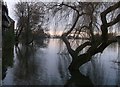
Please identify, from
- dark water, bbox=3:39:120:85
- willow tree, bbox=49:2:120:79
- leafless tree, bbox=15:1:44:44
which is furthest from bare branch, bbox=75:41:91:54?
leafless tree, bbox=15:1:44:44

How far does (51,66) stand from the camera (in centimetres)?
271

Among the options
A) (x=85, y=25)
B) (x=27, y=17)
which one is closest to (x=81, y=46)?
(x=85, y=25)

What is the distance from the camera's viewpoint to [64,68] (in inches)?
111

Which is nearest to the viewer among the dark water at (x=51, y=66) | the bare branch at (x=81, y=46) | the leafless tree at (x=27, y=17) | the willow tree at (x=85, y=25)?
the leafless tree at (x=27, y=17)

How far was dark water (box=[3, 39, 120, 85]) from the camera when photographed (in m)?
2.47

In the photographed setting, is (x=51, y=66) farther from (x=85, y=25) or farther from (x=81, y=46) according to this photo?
(x=85, y=25)

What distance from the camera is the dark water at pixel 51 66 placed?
2471 mm

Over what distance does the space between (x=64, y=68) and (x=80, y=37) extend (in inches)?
16.7

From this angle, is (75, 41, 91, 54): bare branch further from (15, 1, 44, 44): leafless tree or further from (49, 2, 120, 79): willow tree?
(15, 1, 44, 44): leafless tree

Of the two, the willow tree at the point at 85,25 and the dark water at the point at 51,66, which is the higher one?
the willow tree at the point at 85,25

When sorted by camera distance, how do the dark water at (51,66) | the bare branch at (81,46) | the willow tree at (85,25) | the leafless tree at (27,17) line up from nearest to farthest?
the leafless tree at (27,17), the dark water at (51,66), the willow tree at (85,25), the bare branch at (81,46)

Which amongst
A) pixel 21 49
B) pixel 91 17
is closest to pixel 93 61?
pixel 91 17

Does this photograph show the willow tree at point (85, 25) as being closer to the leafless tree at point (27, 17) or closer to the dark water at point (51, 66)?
the dark water at point (51, 66)

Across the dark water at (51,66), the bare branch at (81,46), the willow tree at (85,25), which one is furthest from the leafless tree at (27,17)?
the bare branch at (81,46)
